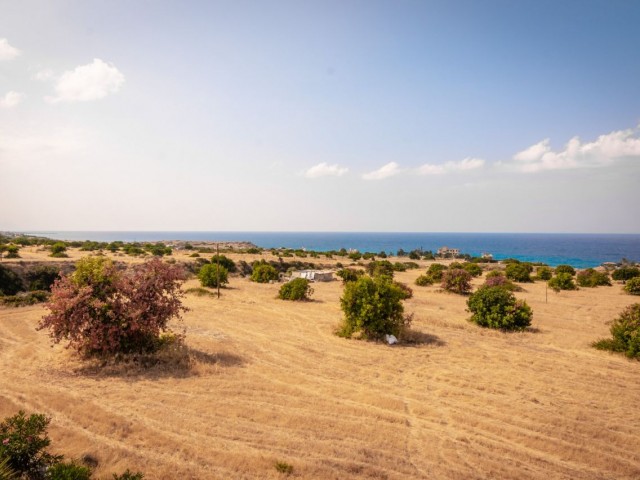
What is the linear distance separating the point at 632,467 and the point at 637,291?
100 feet

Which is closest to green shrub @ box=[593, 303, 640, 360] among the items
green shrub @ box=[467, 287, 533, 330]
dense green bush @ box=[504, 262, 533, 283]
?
green shrub @ box=[467, 287, 533, 330]

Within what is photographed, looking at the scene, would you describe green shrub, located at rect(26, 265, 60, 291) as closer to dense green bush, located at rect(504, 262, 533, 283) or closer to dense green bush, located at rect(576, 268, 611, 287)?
dense green bush, located at rect(504, 262, 533, 283)

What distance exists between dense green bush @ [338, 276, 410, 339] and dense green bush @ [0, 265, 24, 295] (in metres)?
24.1

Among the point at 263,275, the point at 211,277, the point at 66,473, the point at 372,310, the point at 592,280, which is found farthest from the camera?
the point at 592,280

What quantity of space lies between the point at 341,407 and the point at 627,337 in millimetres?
12181

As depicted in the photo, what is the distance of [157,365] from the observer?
11180 mm

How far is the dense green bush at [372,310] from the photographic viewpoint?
15.7m

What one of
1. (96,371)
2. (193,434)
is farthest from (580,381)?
(96,371)

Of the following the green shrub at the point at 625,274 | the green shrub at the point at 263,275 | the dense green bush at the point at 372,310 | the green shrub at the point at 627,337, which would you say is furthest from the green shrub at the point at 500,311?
the green shrub at the point at 625,274

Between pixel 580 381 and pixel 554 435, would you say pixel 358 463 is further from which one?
pixel 580 381

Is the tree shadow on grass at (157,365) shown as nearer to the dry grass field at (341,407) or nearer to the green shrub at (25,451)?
the dry grass field at (341,407)

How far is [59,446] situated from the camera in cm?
661

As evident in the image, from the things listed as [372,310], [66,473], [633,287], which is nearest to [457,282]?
[633,287]

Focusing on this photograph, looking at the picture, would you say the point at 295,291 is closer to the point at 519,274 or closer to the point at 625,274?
the point at 519,274
